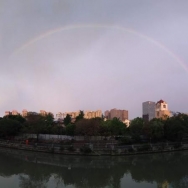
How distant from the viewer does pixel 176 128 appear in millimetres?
29422

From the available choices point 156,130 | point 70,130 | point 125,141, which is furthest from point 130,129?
point 70,130

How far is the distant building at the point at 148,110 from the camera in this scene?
76456 mm

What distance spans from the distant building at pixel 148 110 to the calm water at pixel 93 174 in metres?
55.6

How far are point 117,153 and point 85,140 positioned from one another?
5.89 metres

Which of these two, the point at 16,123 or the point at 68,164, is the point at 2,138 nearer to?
the point at 16,123

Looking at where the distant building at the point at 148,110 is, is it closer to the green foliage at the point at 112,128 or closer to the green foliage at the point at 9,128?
the green foliage at the point at 112,128

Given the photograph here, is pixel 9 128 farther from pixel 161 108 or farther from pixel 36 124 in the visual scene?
pixel 161 108

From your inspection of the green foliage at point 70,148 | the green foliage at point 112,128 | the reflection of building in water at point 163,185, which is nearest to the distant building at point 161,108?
the green foliage at point 112,128

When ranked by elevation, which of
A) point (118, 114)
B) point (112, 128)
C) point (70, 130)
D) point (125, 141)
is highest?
point (118, 114)

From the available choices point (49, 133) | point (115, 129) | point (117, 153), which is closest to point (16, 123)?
point (49, 133)

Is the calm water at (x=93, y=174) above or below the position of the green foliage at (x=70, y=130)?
below

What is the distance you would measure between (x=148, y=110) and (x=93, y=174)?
65198mm

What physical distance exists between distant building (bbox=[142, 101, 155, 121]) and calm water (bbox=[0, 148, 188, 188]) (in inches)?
2189

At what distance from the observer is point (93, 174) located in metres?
16.2
